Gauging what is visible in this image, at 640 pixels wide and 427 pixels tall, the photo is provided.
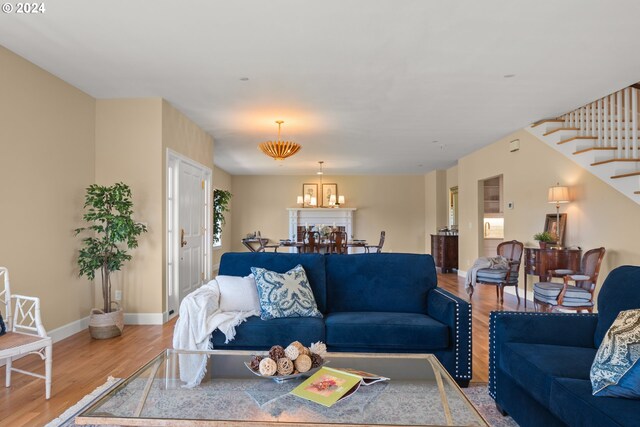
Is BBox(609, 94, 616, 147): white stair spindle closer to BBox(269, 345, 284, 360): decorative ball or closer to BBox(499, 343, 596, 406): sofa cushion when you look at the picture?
BBox(499, 343, 596, 406): sofa cushion

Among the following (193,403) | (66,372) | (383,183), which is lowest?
(66,372)

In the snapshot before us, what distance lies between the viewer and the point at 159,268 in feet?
15.7

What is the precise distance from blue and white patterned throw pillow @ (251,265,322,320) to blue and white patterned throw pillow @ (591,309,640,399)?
182 centimetres

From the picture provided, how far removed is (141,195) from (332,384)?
12.2 feet

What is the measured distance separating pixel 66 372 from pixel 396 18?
3628 millimetres

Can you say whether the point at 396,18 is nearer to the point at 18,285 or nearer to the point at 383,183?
the point at 18,285

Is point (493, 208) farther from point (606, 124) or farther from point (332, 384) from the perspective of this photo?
point (332, 384)

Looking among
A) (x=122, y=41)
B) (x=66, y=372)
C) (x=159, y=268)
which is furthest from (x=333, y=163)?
(x=66, y=372)

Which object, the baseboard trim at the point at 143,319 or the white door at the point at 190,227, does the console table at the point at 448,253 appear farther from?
the baseboard trim at the point at 143,319

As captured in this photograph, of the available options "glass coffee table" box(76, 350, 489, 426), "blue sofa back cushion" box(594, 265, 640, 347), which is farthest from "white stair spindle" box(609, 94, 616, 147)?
"glass coffee table" box(76, 350, 489, 426)

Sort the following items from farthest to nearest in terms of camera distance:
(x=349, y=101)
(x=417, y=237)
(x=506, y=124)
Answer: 1. (x=417, y=237)
2. (x=506, y=124)
3. (x=349, y=101)

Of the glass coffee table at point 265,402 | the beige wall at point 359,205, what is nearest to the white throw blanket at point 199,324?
the glass coffee table at point 265,402

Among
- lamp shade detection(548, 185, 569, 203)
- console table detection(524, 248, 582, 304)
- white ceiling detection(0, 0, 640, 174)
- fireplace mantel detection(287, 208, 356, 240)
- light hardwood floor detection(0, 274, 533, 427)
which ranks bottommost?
light hardwood floor detection(0, 274, 533, 427)

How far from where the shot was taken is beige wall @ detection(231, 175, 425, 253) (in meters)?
12.0
